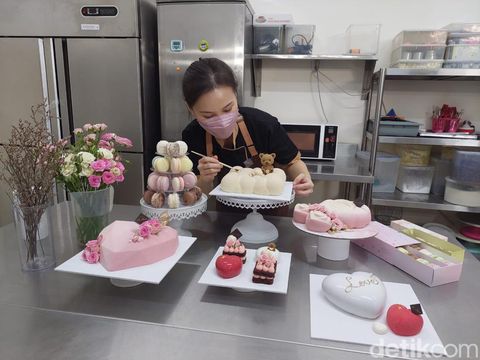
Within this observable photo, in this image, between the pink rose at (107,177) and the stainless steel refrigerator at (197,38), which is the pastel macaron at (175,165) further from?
the stainless steel refrigerator at (197,38)

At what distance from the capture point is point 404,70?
2.09 metres

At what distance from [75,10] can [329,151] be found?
1841mm

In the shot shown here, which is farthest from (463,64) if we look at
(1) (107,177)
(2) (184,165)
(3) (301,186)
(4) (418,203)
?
(1) (107,177)

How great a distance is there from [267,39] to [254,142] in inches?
43.0

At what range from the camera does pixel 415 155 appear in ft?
8.00

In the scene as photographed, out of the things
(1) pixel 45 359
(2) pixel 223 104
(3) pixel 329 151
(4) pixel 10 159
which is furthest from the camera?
(3) pixel 329 151

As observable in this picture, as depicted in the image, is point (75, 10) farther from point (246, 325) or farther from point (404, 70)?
point (246, 325)

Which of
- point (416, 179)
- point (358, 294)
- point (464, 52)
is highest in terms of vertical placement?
point (464, 52)

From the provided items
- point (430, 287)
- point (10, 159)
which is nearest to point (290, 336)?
point (430, 287)

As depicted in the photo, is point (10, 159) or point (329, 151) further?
point (329, 151)

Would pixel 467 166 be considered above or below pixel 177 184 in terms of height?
below

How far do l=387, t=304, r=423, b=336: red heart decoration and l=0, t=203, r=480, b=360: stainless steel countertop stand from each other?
0.21ft

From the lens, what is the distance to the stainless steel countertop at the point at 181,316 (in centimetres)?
65

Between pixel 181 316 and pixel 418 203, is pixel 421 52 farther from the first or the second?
pixel 181 316
